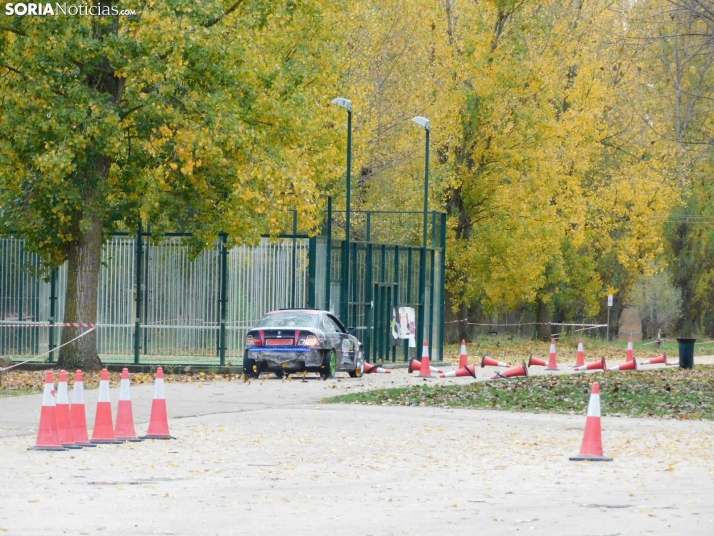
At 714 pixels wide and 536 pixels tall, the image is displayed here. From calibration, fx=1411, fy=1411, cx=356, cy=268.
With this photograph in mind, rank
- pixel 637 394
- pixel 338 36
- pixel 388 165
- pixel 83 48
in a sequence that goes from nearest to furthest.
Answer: pixel 637 394, pixel 83 48, pixel 338 36, pixel 388 165

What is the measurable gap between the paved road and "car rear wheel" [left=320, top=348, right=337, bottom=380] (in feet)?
24.1

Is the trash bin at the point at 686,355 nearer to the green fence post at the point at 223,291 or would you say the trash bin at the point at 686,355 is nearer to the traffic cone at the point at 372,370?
the traffic cone at the point at 372,370

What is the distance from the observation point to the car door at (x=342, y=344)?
94.3ft

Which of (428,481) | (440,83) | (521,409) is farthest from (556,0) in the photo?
(428,481)

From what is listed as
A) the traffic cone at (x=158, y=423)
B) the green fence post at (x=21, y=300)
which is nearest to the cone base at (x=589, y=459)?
the traffic cone at (x=158, y=423)

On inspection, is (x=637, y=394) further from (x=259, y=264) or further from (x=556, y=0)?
(x=556, y=0)

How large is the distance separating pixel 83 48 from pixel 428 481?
55.4ft

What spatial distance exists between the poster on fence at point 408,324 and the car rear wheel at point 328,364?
8.87 metres

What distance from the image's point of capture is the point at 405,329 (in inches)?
1470

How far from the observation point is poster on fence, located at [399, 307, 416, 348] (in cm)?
3719

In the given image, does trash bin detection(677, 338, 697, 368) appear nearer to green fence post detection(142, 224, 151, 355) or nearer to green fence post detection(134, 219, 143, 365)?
green fence post detection(142, 224, 151, 355)

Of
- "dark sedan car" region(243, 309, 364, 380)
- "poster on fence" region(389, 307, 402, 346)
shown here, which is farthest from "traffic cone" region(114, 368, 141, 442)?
"poster on fence" region(389, 307, 402, 346)

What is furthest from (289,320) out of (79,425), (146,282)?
(79,425)

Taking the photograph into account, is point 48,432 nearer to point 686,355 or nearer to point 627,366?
point 627,366
